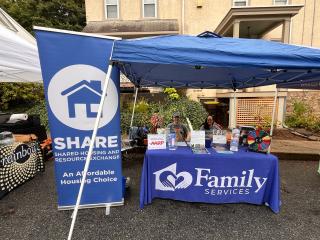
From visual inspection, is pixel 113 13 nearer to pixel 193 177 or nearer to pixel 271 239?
pixel 193 177

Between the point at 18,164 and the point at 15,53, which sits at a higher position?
the point at 15,53

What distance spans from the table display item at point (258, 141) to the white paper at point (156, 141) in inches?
54.5

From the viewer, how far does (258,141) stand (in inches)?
121

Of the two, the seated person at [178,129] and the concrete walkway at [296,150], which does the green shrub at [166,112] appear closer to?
the concrete walkway at [296,150]

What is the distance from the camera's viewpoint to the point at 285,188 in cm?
364

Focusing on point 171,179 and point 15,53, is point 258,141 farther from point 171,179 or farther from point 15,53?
point 15,53

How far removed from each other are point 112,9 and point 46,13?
8867 mm

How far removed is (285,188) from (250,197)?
1121 mm

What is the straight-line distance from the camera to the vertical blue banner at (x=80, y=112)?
250 cm

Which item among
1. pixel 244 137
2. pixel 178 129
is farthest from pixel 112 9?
pixel 244 137

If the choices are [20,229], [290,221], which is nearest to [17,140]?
[20,229]

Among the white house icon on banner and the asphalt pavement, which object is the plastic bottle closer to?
the asphalt pavement

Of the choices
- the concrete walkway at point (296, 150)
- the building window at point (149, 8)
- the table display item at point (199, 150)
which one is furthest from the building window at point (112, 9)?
the table display item at point (199, 150)

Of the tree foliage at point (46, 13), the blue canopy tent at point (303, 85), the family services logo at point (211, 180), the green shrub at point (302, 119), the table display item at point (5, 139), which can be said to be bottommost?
the family services logo at point (211, 180)
